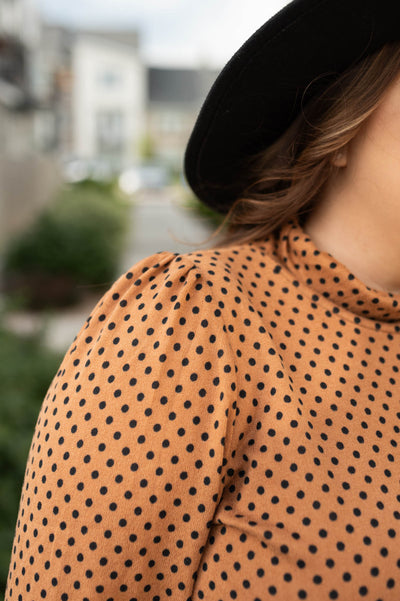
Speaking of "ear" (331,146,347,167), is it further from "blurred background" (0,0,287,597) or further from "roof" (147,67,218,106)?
"roof" (147,67,218,106)

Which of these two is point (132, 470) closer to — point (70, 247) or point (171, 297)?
point (171, 297)

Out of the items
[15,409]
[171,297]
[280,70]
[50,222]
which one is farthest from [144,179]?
[171,297]

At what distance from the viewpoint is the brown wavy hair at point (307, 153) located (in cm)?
130

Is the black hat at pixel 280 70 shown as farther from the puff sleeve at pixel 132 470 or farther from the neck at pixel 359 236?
the puff sleeve at pixel 132 470

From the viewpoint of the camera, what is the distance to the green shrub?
35.2 ft

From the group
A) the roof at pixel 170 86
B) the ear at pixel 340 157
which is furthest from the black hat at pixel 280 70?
the roof at pixel 170 86

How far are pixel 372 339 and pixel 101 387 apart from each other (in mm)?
598

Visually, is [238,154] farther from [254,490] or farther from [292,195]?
[254,490]

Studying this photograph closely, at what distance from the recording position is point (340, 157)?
1.42m

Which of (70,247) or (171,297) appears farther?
(70,247)

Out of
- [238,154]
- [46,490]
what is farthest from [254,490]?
[238,154]

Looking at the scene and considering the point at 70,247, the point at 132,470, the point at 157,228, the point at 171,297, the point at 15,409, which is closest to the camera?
the point at 132,470

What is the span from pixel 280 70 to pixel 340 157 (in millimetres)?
235

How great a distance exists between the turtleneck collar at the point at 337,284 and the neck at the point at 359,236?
62 millimetres
